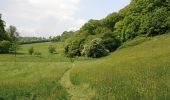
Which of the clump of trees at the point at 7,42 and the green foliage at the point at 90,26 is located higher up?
the green foliage at the point at 90,26

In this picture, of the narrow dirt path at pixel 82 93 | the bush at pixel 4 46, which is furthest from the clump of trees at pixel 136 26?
the narrow dirt path at pixel 82 93

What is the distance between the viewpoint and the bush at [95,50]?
83088 millimetres

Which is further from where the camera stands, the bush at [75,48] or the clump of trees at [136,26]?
the bush at [75,48]

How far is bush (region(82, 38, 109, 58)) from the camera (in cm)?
8309

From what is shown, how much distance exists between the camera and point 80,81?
3266cm

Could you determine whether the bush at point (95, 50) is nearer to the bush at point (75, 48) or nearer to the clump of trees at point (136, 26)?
the clump of trees at point (136, 26)

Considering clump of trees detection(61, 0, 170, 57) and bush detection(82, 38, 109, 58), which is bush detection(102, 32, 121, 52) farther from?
bush detection(82, 38, 109, 58)

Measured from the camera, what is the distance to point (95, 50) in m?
84.4

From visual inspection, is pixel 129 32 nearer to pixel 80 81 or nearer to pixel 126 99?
pixel 80 81

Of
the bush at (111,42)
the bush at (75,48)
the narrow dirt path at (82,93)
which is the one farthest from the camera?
the bush at (75,48)

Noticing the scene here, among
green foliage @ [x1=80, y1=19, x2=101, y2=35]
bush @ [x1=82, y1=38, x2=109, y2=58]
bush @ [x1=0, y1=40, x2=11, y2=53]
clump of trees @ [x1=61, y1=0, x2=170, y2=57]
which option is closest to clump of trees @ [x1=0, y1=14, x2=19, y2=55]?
bush @ [x1=0, y1=40, x2=11, y2=53]

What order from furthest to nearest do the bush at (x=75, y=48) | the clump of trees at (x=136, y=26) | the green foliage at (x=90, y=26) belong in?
the green foliage at (x=90, y=26), the bush at (x=75, y=48), the clump of trees at (x=136, y=26)

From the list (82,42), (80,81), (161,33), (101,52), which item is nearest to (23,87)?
(80,81)

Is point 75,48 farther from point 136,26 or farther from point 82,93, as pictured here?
point 82,93
